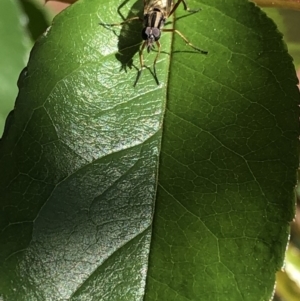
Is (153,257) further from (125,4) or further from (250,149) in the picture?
(125,4)

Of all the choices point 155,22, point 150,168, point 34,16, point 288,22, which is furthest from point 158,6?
point 288,22

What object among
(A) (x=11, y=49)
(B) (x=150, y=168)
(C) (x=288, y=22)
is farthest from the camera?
(C) (x=288, y=22)

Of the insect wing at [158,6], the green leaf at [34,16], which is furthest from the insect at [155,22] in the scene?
the green leaf at [34,16]

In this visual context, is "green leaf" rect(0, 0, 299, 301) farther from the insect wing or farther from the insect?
the insect wing

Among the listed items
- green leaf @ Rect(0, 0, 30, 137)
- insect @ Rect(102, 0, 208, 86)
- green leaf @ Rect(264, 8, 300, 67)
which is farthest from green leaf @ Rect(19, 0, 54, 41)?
green leaf @ Rect(264, 8, 300, 67)

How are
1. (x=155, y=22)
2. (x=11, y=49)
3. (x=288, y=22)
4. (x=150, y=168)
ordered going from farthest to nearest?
(x=288, y=22)
(x=11, y=49)
(x=155, y=22)
(x=150, y=168)

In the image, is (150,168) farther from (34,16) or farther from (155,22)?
(34,16)
